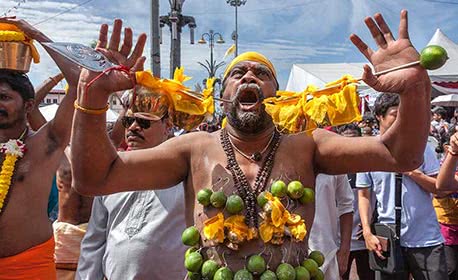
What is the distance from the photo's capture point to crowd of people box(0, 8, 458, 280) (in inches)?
85.3

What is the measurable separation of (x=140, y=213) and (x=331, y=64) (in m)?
15.0

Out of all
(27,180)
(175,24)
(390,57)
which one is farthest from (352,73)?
(390,57)

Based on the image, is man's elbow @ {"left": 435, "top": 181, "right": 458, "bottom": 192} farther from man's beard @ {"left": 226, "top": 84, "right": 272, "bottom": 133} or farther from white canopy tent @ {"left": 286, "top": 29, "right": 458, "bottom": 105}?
white canopy tent @ {"left": 286, "top": 29, "right": 458, "bottom": 105}

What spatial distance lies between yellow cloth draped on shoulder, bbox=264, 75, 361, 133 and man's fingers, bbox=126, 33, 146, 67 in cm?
64

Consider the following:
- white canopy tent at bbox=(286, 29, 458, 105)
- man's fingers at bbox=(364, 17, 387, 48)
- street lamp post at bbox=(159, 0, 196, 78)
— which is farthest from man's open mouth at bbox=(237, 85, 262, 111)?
white canopy tent at bbox=(286, 29, 458, 105)

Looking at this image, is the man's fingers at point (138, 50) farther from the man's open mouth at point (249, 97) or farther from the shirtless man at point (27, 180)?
the shirtless man at point (27, 180)

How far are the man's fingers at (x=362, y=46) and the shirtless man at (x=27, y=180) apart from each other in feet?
5.66

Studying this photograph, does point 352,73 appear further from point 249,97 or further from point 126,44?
point 126,44

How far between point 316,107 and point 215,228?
0.70 metres

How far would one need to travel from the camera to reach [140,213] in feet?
10.1

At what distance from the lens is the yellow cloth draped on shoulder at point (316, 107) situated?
2303mm

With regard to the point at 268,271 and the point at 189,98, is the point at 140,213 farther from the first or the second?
the point at 268,271

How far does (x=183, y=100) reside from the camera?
8.63 feet

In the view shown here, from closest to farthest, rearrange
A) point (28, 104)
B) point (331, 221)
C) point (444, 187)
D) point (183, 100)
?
1. point (183, 100)
2. point (28, 104)
3. point (331, 221)
4. point (444, 187)
